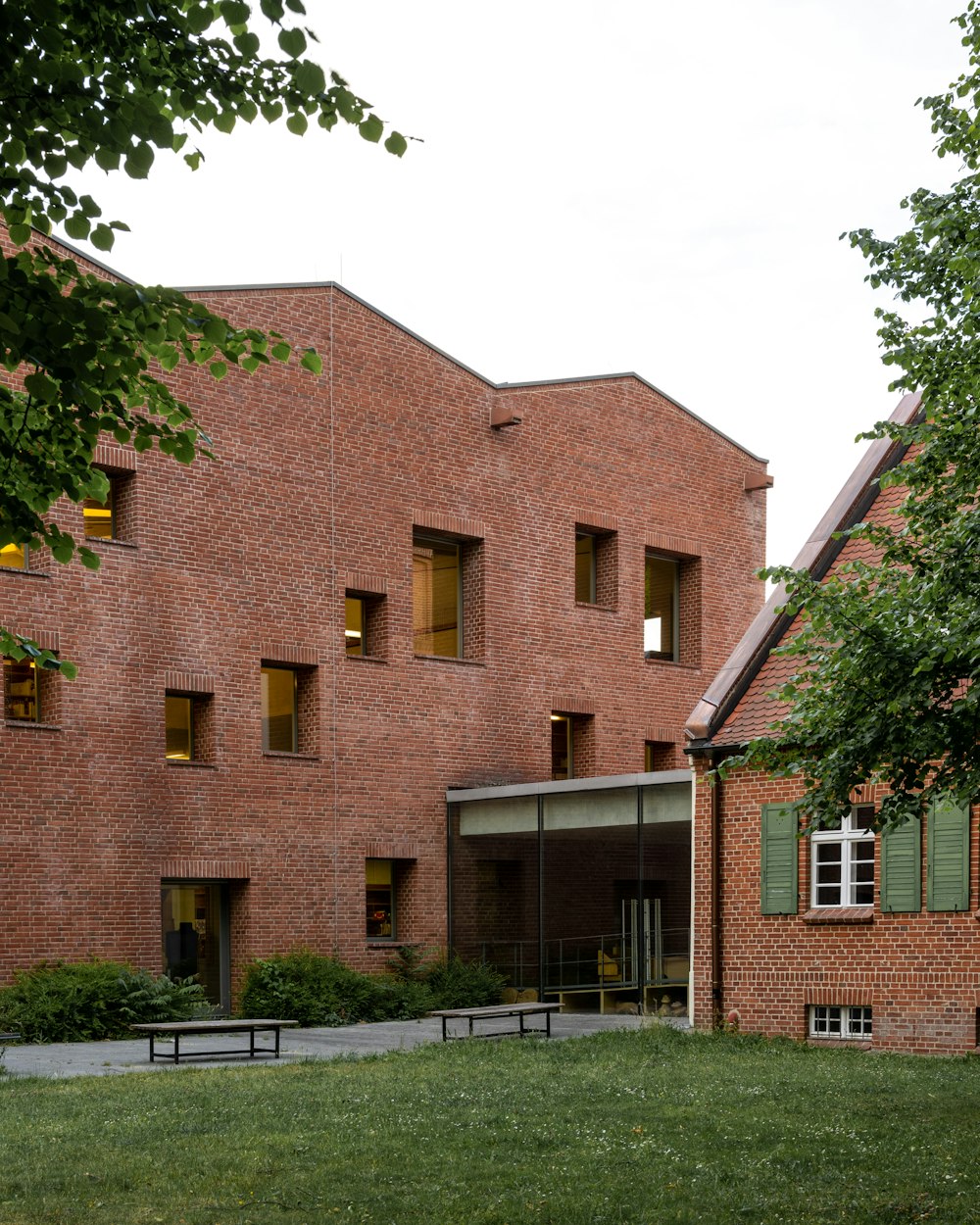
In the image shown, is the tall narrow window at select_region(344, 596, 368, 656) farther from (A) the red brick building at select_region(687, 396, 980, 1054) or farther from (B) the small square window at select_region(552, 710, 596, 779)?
(A) the red brick building at select_region(687, 396, 980, 1054)

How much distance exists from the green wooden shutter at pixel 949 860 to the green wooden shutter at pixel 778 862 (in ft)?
5.70

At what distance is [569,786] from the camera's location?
82.4ft

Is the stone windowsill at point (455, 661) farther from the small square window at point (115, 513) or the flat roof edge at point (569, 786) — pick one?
the small square window at point (115, 513)

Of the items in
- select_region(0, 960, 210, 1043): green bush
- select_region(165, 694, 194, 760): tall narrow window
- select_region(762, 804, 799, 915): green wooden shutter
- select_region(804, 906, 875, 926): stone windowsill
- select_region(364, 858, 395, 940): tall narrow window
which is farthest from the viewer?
select_region(364, 858, 395, 940): tall narrow window

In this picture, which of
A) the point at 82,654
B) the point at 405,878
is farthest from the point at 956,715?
the point at 405,878

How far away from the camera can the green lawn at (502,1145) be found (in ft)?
28.3

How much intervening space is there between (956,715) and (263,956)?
15869 millimetres

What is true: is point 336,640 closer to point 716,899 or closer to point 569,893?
point 569,893

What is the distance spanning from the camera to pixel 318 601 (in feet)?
86.0

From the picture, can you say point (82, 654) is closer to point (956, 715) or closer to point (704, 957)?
point (704, 957)

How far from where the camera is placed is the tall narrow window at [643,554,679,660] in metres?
31.5

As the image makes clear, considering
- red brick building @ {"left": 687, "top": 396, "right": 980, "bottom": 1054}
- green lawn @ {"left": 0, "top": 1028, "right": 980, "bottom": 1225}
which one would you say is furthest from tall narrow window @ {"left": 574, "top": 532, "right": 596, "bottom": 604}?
green lawn @ {"left": 0, "top": 1028, "right": 980, "bottom": 1225}

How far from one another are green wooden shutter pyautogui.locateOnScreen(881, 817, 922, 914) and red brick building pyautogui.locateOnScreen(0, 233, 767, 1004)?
10.5 metres

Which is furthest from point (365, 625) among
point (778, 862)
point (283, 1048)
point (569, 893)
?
point (778, 862)
